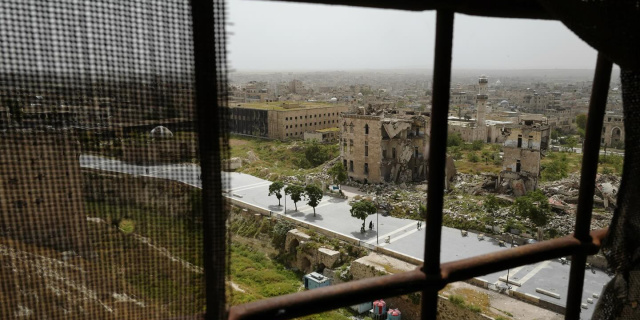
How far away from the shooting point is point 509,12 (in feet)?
3.03

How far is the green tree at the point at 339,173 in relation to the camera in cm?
1630

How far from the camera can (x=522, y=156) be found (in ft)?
47.7

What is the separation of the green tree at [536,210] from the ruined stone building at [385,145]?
480 centimetres

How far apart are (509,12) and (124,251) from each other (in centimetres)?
86

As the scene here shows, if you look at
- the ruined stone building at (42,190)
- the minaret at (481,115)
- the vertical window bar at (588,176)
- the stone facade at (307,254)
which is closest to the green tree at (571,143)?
the minaret at (481,115)

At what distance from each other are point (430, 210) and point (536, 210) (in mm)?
11647

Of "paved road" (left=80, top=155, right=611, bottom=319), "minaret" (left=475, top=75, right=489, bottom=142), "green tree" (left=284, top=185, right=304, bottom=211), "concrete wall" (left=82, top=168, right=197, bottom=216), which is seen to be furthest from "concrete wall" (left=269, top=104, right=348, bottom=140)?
"concrete wall" (left=82, top=168, right=197, bottom=216)

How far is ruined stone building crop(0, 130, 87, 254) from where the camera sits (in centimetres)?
59

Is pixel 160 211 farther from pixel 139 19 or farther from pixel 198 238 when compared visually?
pixel 139 19

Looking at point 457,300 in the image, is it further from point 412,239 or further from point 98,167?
point 98,167

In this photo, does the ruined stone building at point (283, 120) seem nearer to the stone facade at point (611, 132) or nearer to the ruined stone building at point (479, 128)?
the ruined stone building at point (479, 128)

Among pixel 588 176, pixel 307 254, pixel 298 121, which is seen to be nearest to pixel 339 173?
pixel 307 254

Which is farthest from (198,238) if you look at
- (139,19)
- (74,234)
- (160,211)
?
(139,19)

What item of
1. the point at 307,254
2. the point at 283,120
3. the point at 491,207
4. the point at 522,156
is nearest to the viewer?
the point at 307,254
